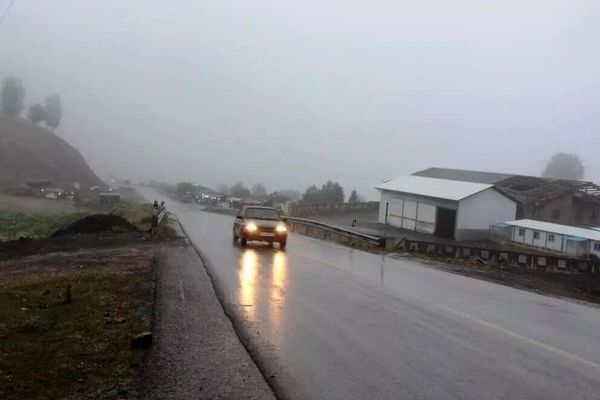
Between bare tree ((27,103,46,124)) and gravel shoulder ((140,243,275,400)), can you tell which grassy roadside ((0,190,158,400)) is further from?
bare tree ((27,103,46,124))

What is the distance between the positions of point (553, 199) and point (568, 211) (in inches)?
94.1

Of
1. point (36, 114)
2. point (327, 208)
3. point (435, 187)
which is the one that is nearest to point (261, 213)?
point (435, 187)

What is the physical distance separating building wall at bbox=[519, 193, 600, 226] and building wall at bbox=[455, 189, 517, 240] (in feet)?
5.52

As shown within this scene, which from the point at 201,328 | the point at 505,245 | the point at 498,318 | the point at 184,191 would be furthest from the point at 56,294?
the point at 184,191

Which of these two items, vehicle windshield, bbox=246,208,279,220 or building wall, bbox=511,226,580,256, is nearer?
vehicle windshield, bbox=246,208,279,220

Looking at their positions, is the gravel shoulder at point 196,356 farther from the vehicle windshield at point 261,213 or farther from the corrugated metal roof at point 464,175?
the corrugated metal roof at point 464,175

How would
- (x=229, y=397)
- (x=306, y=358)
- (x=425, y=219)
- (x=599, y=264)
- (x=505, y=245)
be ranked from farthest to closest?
(x=425, y=219)
(x=505, y=245)
(x=599, y=264)
(x=306, y=358)
(x=229, y=397)

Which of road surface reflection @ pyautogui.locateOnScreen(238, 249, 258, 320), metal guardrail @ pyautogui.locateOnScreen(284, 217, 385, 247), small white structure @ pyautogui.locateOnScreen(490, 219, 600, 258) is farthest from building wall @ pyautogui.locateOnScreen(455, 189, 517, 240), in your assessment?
road surface reflection @ pyautogui.locateOnScreen(238, 249, 258, 320)

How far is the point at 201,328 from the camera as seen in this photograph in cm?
873

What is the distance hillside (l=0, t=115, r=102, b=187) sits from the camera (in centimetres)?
11631

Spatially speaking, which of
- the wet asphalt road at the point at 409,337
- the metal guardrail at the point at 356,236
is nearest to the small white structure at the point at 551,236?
the metal guardrail at the point at 356,236

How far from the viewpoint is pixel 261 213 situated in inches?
1027

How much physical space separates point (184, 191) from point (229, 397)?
123 metres

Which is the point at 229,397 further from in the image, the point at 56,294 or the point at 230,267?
the point at 230,267
